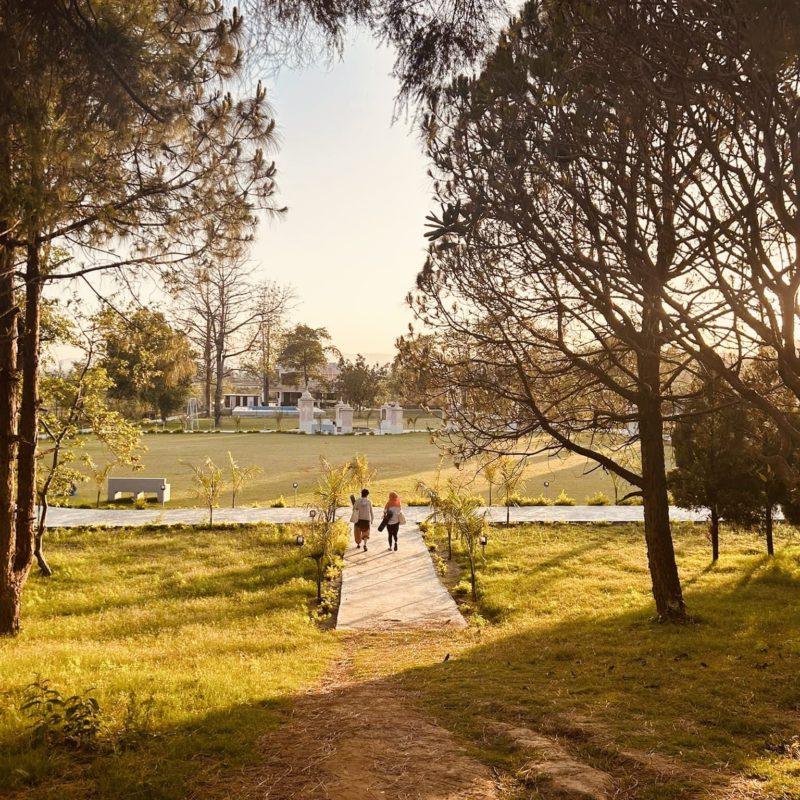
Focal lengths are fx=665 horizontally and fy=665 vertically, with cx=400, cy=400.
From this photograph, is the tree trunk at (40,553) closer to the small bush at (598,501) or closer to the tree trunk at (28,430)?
the tree trunk at (28,430)

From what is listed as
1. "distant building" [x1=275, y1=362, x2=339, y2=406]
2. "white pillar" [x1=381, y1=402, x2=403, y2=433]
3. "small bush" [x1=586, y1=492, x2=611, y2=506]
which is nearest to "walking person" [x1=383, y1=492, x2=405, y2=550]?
"small bush" [x1=586, y1=492, x2=611, y2=506]

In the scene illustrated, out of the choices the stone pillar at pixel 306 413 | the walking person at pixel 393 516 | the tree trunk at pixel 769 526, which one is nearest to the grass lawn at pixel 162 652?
the walking person at pixel 393 516

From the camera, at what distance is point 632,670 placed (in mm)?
6301

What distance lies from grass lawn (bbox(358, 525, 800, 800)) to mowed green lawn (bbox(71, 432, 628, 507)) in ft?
12.9

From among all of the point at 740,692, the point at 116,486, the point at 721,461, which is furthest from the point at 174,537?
the point at 740,692

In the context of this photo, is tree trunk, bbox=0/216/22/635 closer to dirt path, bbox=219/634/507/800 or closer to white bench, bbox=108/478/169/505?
dirt path, bbox=219/634/507/800

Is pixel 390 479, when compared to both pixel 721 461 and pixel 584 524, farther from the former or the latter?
pixel 721 461

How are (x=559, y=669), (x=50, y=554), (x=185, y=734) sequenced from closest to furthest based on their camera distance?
(x=185, y=734) < (x=559, y=669) < (x=50, y=554)

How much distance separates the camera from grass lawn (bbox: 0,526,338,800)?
3555 millimetres

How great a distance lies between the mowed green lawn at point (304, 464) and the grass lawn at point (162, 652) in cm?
514

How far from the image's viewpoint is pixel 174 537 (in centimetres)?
1449

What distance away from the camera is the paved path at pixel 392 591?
9.23m

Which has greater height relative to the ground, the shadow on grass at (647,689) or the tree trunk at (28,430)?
the tree trunk at (28,430)

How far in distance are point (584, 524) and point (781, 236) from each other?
39.0 feet
